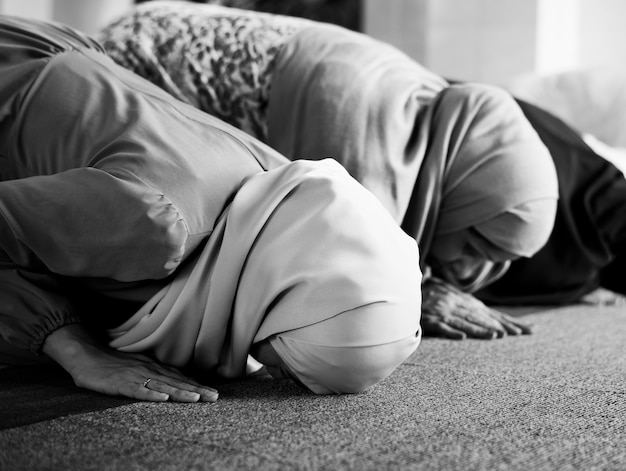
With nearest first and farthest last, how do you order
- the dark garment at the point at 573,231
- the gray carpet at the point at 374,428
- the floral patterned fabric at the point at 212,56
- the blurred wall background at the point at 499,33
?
the gray carpet at the point at 374,428 < the floral patterned fabric at the point at 212,56 < the dark garment at the point at 573,231 < the blurred wall background at the point at 499,33

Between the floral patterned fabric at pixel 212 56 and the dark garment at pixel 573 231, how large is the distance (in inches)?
28.9

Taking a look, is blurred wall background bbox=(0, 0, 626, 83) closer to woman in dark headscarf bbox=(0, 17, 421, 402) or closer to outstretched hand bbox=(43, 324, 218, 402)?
woman in dark headscarf bbox=(0, 17, 421, 402)

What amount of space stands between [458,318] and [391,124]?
0.41 meters

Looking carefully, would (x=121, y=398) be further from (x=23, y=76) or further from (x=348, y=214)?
(x=23, y=76)

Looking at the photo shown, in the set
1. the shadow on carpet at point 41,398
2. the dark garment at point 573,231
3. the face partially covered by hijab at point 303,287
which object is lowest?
the dark garment at point 573,231

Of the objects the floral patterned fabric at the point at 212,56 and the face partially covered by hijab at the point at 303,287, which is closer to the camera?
the face partially covered by hijab at the point at 303,287

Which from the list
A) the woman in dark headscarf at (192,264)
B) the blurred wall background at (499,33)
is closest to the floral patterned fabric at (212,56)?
the woman in dark headscarf at (192,264)

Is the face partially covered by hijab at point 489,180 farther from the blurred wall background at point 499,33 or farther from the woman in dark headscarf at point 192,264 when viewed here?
the blurred wall background at point 499,33

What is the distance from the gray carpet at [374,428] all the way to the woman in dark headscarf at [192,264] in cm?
6

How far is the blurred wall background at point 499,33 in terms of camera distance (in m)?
4.04

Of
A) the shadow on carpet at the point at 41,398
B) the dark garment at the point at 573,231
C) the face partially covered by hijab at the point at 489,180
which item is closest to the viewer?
the shadow on carpet at the point at 41,398

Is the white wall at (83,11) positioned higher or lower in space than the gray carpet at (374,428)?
lower

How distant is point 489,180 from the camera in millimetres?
1744

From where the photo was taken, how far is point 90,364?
3.95 ft
